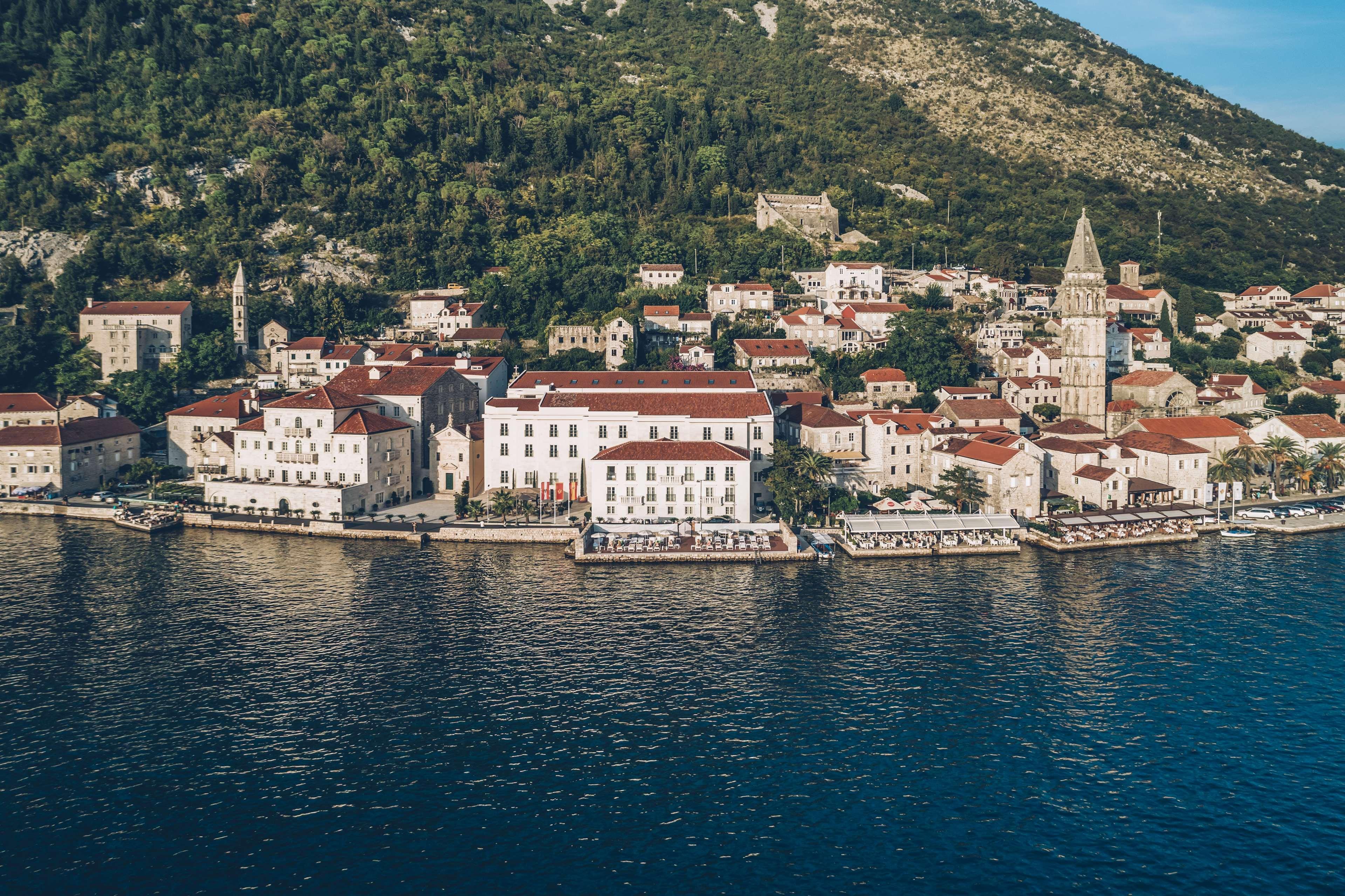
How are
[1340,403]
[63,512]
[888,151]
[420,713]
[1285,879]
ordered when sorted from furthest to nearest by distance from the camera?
1. [888,151]
2. [1340,403]
3. [63,512]
4. [420,713]
5. [1285,879]

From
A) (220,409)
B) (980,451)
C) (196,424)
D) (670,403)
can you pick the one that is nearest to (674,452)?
(670,403)

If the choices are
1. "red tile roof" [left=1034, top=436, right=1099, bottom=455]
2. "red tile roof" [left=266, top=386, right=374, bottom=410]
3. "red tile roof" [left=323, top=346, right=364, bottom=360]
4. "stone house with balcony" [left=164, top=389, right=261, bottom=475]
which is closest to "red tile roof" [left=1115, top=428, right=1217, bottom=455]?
"red tile roof" [left=1034, top=436, right=1099, bottom=455]

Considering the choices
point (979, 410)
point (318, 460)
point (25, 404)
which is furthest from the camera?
point (979, 410)

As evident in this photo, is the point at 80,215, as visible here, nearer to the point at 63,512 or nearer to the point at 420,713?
the point at 63,512

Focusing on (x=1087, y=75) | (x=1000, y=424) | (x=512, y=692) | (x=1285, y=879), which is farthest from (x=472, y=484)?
(x=1087, y=75)

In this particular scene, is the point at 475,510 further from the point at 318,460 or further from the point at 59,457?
the point at 59,457

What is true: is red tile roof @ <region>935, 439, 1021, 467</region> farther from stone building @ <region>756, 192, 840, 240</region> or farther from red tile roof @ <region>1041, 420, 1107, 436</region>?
stone building @ <region>756, 192, 840, 240</region>

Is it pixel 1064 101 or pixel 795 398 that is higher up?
pixel 1064 101
